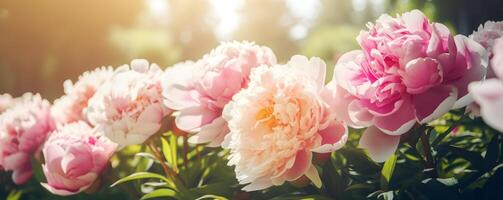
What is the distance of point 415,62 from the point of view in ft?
2.01

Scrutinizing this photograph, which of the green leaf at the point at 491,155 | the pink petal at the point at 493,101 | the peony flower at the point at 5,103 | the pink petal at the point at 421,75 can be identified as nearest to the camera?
the pink petal at the point at 493,101

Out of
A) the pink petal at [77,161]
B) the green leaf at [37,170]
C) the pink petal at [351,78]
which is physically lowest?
the pink petal at [351,78]

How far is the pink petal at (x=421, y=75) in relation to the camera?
61cm

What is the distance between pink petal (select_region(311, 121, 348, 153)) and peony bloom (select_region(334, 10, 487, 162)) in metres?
0.02

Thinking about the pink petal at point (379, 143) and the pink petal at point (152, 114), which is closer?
the pink petal at point (379, 143)

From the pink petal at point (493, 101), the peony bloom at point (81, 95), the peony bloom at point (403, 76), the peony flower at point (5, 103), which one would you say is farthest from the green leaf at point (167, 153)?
the peony flower at point (5, 103)

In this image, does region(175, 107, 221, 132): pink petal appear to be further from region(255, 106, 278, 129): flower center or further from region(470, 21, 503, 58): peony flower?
region(470, 21, 503, 58): peony flower

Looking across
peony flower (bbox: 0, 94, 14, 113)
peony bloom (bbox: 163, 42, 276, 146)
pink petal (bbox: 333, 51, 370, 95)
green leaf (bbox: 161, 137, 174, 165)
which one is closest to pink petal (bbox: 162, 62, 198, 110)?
peony bloom (bbox: 163, 42, 276, 146)

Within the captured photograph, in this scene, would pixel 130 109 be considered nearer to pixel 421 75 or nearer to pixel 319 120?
pixel 319 120

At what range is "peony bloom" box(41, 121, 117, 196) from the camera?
3.22 feet

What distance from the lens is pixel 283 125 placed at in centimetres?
70

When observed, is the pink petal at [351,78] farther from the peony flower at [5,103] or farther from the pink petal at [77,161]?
the peony flower at [5,103]

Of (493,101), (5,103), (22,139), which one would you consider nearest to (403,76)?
(493,101)

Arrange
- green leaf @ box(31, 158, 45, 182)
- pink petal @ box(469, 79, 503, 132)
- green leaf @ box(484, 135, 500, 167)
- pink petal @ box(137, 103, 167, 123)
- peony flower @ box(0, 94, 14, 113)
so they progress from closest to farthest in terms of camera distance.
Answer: pink petal @ box(469, 79, 503, 132), green leaf @ box(484, 135, 500, 167), pink petal @ box(137, 103, 167, 123), green leaf @ box(31, 158, 45, 182), peony flower @ box(0, 94, 14, 113)
